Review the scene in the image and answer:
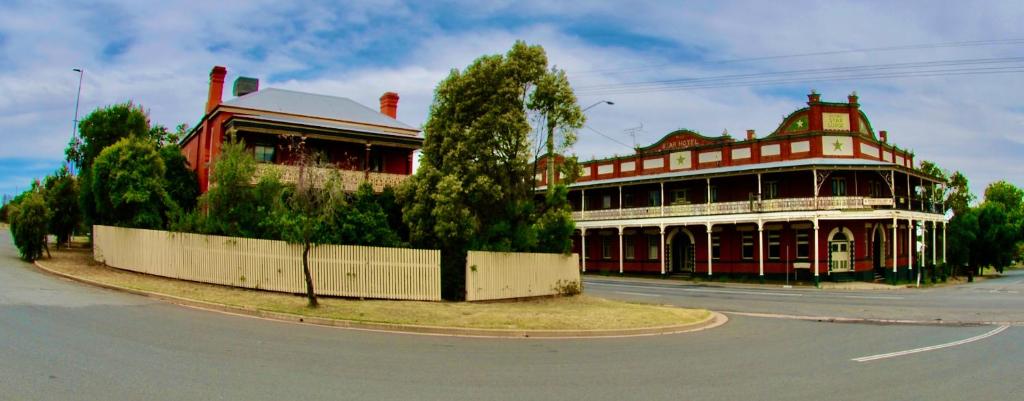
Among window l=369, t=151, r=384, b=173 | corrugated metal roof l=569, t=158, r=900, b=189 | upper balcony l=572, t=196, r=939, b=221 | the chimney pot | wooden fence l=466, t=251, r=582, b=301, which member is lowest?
wooden fence l=466, t=251, r=582, b=301

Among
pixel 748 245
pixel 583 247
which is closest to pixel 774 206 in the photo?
pixel 748 245

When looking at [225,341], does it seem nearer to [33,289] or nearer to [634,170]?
[33,289]

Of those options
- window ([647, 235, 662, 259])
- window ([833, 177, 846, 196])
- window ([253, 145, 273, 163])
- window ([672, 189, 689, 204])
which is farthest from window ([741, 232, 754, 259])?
window ([253, 145, 273, 163])

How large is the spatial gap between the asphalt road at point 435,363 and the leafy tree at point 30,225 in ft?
40.9

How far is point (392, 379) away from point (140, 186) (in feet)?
60.3

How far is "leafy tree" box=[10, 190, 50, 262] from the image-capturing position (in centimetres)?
2456

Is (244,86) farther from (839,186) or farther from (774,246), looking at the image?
(839,186)

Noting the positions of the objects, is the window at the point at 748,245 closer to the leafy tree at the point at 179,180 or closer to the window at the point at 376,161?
the window at the point at 376,161

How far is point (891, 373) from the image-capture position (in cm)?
944

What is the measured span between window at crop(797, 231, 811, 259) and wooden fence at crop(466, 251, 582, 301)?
63.8 feet

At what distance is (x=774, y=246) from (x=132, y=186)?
31646 mm

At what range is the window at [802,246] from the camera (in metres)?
36.3

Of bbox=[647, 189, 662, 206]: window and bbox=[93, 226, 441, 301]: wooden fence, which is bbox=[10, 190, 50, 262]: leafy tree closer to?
bbox=[93, 226, 441, 301]: wooden fence

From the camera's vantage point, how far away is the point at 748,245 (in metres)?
38.5
